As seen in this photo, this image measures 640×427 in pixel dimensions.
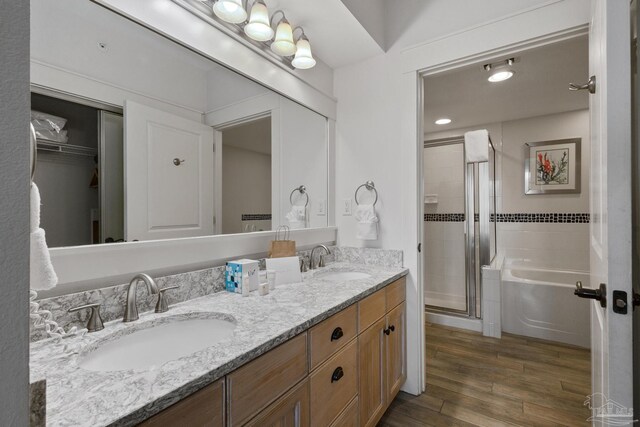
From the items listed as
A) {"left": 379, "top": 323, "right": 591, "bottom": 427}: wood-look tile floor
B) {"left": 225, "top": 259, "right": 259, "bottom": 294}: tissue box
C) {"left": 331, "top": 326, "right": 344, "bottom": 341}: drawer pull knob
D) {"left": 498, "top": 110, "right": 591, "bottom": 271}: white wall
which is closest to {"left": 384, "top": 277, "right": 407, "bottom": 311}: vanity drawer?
{"left": 331, "top": 326, "right": 344, "bottom": 341}: drawer pull knob

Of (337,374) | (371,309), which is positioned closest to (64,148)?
(337,374)

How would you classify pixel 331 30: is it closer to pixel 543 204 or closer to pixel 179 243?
pixel 179 243

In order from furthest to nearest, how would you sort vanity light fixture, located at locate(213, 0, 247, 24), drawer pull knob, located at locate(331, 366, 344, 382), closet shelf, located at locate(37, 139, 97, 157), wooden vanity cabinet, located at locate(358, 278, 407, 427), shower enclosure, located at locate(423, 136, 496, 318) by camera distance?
shower enclosure, located at locate(423, 136, 496, 318), wooden vanity cabinet, located at locate(358, 278, 407, 427), vanity light fixture, located at locate(213, 0, 247, 24), drawer pull knob, located at locate(331, 366, 344, 382), closet shelf, located at locate(37, 139, 97, 157)

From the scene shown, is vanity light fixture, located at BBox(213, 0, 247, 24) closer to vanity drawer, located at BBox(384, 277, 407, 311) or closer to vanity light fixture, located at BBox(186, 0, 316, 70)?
vanity light fixture, located at BBox(186, 0, 316, 70)

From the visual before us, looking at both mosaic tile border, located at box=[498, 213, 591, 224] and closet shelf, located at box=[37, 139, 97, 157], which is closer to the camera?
closet shelf, located at box=[37, 139, 97, 157]

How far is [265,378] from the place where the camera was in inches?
32.9

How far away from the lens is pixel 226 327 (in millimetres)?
1054

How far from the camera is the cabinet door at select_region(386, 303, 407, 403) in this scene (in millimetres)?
1650

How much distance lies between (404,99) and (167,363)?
1.89 metres

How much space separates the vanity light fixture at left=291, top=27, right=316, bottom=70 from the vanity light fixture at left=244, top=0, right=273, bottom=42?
290mm

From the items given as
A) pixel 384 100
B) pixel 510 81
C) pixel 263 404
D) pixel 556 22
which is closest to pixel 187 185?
pixel 263 404

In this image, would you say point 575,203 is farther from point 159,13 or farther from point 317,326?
point 159,13

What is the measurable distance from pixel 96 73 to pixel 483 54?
189cm

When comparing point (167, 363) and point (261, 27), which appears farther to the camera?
point (261, 27)
